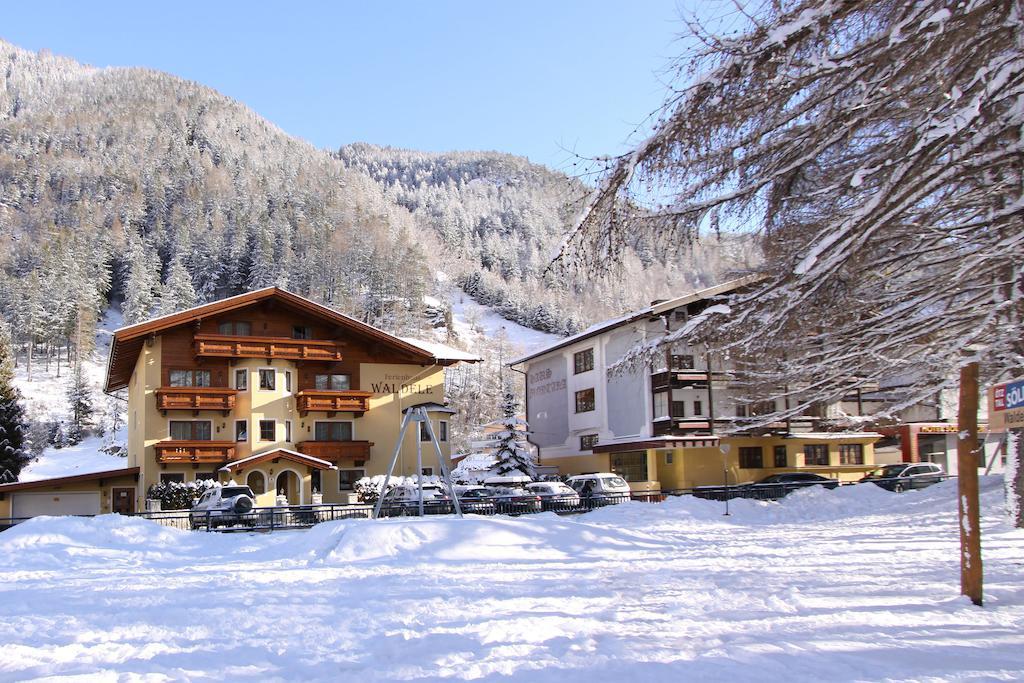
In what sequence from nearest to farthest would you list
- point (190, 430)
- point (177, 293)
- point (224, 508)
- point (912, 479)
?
point (224, 508), point (912, 479), point (190, 430), point (177, 293)

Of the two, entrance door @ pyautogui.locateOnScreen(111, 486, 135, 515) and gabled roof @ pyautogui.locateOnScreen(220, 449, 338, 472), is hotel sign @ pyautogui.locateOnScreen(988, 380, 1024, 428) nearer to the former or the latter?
gabled roof @ pyautogui.locateOnScreen(220, 449, 338, 472)

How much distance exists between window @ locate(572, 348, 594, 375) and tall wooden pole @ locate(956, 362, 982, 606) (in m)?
36.6

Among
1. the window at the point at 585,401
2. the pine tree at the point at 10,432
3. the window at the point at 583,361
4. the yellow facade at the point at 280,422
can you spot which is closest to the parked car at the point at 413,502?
the yellow facade at the point at 280,422

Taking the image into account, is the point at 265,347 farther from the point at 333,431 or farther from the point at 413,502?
the point at 413,502

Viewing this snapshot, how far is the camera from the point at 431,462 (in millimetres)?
43500

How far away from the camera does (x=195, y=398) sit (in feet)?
128

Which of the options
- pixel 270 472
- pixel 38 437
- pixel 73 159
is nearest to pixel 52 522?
pixel 270 472

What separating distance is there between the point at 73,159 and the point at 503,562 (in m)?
210

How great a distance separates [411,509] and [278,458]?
41.6 feet

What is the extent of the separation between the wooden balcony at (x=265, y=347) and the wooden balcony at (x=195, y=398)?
69.4 inches

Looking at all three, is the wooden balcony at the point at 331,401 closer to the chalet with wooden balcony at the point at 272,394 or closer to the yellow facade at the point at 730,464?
the chalet with wooden balcony at the point at 272,394

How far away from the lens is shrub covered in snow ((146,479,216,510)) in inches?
1390

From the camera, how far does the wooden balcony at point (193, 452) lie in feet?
125

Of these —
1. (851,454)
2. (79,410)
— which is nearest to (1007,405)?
(851,454)
